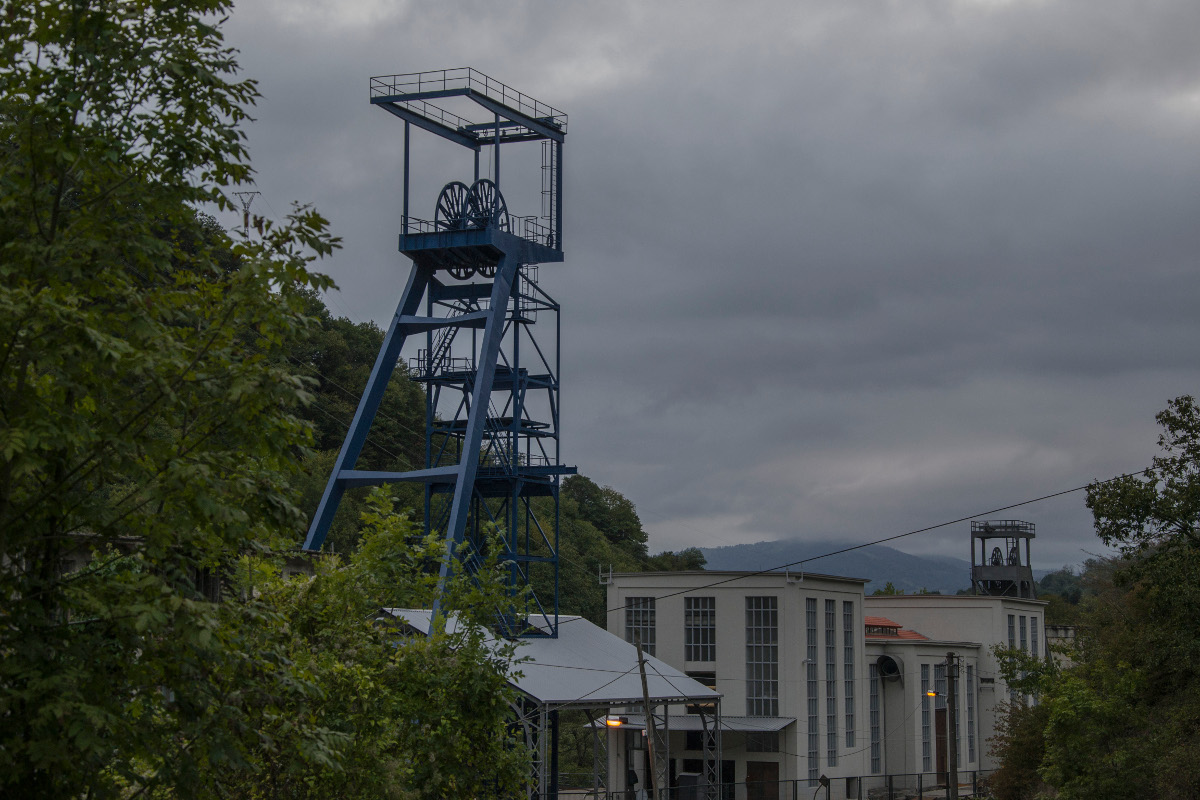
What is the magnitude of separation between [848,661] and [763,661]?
558 cm

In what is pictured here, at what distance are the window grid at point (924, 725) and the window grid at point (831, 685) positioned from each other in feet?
23.7

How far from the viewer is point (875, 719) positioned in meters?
53.4

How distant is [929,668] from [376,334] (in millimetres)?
40157

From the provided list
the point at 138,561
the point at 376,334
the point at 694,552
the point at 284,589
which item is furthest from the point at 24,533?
the point at 694,552

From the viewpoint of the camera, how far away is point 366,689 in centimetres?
1218

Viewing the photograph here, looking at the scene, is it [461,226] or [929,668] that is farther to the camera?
[929,668]

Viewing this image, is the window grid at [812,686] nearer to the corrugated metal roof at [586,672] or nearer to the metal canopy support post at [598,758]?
the metal canopy support post at [598,758]

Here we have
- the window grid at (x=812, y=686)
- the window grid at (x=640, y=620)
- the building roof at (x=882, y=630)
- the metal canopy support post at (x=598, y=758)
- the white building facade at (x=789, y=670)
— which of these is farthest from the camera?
the building roof at (x=882, y=630)

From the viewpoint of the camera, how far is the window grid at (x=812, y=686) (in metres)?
47.2

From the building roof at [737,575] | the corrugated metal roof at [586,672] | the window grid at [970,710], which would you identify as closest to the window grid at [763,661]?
the building roof at [737,575]

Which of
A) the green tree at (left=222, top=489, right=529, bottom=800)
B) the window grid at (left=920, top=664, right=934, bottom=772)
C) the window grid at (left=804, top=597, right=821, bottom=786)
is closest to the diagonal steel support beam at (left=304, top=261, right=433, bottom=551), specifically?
the green tree at (left=222, top=489, right=529, bottom=800)

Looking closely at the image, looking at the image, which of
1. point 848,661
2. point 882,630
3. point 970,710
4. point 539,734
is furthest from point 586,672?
point 970,710

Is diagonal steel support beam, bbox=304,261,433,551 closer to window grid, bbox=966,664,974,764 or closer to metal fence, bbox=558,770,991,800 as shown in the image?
metal fence, bbox=558,770,991,800

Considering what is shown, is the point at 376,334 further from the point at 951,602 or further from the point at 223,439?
the point at 223,439
